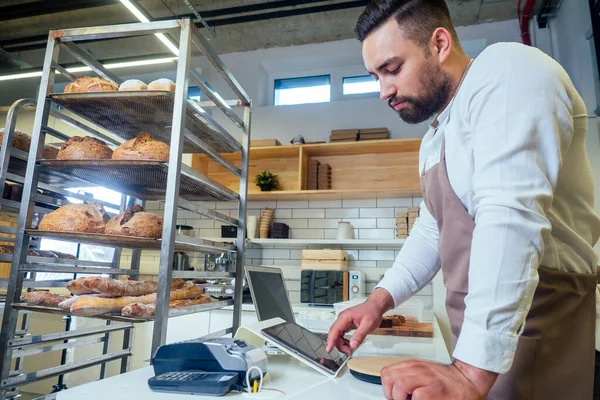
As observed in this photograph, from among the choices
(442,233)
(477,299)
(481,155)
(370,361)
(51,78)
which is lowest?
(370,361)

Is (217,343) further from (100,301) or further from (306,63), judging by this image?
(306,63)

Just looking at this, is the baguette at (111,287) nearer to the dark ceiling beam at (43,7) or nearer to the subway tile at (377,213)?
the subway tile at (377,213)

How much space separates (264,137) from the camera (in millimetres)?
4531

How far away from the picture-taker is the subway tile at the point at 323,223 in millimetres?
4172

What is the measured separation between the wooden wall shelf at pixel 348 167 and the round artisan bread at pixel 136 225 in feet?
8.15

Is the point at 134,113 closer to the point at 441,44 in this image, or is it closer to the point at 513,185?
the point at 441,44

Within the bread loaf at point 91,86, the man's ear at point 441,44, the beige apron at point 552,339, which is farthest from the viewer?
the bread loaf at point 91,86

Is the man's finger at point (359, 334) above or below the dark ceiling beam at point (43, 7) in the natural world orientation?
below

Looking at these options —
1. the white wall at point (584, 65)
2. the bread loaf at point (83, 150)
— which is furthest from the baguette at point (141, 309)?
the white wall at point (584, 65)

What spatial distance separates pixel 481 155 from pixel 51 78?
62.5 inches

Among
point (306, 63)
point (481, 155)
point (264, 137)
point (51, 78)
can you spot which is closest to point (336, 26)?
point (306, 63)

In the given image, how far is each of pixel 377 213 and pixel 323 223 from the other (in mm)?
547

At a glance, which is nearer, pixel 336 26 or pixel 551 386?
pixel 551 386

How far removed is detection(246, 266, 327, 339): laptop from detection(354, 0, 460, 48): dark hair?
0.82 meters
